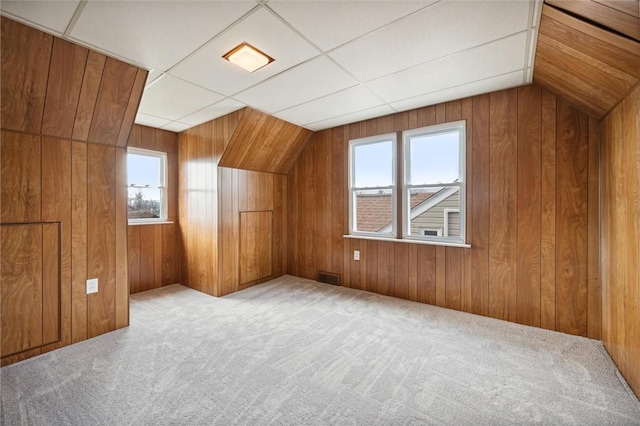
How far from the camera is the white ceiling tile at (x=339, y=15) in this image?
61.5 inches

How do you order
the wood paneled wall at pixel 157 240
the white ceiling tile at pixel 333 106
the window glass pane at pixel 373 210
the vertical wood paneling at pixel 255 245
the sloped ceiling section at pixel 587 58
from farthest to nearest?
the vertical wood paneling at pixel 255 245 < the wood paneled wall at pixel 157 240 < the window glass pane at pixel 373 210 < the white ceiling tile at pixel 333 106 < the sloped ceiling section at pixel 587 58

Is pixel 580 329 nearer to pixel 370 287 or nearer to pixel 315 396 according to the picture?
pixel 370 287

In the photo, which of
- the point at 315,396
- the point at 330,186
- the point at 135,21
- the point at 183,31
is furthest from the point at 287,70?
the point at 315,396

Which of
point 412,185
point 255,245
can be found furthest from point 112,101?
point 412,185

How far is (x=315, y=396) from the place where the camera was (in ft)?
5.51

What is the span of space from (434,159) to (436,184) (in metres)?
0.30

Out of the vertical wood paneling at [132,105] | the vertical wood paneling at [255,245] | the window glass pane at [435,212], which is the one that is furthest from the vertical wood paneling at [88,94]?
the window glass pane at [435,212]

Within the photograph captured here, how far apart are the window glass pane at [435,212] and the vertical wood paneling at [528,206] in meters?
0.59

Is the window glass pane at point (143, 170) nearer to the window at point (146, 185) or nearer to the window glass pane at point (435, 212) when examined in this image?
the window at point (146, 185)

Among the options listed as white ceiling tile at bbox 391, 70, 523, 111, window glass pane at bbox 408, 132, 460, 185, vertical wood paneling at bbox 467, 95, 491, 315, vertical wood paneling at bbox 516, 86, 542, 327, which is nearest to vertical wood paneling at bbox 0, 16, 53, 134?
white ceiling tile at bbox 391, 70, 523, 111

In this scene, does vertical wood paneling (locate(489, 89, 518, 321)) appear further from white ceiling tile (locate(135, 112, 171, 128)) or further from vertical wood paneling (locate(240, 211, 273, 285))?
white ceiling tile (locate(135, 112, 171, 128))

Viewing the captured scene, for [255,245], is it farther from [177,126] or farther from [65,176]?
[65,176]

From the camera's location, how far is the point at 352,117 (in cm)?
354

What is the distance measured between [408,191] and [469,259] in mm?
1022
